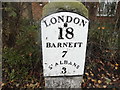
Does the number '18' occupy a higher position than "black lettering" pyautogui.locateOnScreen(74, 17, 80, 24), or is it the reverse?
"black lettering" pyautogui.locateOnScreen(74, 17, 80, 24)

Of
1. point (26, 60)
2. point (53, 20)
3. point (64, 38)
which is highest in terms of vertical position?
point (53, 20)

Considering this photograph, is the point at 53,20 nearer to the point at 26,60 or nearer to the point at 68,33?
the point at 68,33

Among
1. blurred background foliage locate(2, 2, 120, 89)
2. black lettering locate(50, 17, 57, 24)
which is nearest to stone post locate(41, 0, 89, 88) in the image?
black lettering locate(50, 17, 57, 24)

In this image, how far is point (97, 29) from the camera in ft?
13.5

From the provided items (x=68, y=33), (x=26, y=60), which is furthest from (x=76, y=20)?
(x=26, y=60)

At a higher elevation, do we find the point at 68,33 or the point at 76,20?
the point at 76,20

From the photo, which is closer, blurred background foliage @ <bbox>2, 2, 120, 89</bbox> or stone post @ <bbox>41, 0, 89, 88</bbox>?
stone post @ <bbox>41, 0, 89, 88</bbox>

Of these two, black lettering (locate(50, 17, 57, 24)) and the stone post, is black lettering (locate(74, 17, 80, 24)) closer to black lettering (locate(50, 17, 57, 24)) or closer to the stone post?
the stone post

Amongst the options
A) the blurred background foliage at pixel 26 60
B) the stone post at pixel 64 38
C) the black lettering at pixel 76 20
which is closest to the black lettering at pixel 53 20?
the stone post at pixel 64 38

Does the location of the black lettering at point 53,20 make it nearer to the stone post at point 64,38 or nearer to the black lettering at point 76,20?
the stone post at point 64,38

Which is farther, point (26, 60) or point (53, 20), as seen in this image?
point (26, 60)

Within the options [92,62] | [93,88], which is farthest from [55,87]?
[92,62]

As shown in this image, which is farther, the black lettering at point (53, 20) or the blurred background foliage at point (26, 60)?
the blurred background foliage at point (26, 60)

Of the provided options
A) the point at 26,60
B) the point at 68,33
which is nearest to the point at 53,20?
the point at 68,33
